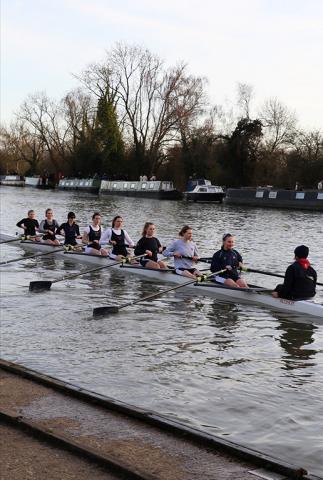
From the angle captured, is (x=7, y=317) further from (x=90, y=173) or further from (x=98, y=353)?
(x=90, y=173)

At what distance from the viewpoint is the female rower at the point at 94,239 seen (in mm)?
18359

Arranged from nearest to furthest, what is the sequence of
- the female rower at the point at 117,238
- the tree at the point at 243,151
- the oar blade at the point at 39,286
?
the oar blade at the point at 39,286
the female rower at the point at 117,238
the tree at the point at 243,151

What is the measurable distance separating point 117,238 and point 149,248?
65.0 inches

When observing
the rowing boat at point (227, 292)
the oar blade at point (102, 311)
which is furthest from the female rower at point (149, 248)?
the oar blade at point (102, 311)

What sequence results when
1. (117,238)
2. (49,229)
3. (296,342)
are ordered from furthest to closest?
(49,229)
(117,238)
(296,342)

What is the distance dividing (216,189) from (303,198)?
37.1 ft

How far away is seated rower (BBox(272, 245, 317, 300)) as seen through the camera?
11.5 meters

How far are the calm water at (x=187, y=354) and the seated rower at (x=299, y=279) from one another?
1.48 ft

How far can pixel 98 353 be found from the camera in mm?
9102

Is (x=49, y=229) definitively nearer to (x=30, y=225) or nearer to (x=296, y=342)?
(x=30, y=225)

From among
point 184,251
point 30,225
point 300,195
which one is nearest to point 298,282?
point 184,251

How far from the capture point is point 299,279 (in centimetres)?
1170

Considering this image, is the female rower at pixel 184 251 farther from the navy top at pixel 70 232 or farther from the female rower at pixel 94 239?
the navy top at pixel 70 232

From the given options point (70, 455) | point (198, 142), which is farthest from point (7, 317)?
point (198, 142)
